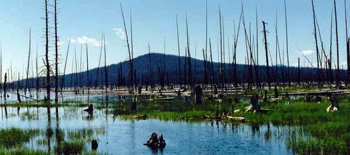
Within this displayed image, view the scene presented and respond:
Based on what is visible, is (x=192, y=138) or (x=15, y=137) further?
(x=15, y=137)

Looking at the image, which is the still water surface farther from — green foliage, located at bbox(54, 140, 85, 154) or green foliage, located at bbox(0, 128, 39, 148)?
green foliage, located at bbox(0, 128, 39, 148)

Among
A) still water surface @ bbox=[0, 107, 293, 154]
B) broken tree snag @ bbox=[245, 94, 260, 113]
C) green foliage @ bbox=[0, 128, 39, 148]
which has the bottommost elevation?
still water surface @ bbox=[0, 107, 293, 154]

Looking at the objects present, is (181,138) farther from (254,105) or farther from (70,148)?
(254,105)

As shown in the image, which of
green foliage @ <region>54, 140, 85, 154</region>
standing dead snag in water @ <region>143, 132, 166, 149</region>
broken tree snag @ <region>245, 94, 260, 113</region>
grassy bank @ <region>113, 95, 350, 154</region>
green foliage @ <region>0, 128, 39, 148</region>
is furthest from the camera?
broken tree snag @ <region>245, 94, 260, 113</region>

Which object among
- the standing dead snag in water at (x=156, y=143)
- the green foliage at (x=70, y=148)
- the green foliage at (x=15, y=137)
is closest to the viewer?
the green foliage at (x=70, y=148)

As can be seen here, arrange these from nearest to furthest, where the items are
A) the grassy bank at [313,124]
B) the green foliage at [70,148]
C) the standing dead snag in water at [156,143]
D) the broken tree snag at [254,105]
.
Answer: the grassy bank at [313,124], the green foliage at [70,148], the standing dead snag in water at [156,143], the broken tree snag at [254,105]

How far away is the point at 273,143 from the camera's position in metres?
13.8

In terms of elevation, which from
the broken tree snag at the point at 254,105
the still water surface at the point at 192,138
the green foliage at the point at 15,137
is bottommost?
the still water surface at the point at 192,138

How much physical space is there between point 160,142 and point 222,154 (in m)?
3.21

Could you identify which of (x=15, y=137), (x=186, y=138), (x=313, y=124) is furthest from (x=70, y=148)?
(x=313, y=124)

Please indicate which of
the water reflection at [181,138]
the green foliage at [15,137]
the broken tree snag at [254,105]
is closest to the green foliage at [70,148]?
the water reflection at [181,138]

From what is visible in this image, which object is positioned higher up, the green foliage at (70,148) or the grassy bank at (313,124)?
the grassy bank at (313,124)

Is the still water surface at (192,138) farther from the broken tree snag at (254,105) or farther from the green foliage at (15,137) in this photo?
the broken tree snag at (254,105)

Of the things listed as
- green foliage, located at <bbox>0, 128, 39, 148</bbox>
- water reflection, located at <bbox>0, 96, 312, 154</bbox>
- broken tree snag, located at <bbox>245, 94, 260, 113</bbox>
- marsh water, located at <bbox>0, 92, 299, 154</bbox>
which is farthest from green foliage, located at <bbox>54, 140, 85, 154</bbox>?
broken tree snag, located at <bbox>245, 94, 260, 113</bbox>
